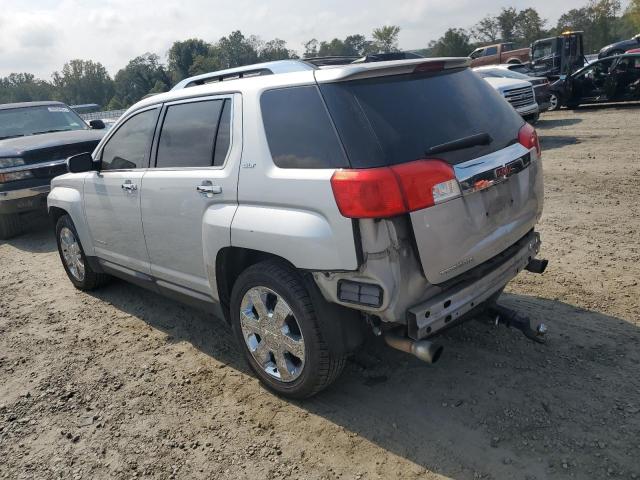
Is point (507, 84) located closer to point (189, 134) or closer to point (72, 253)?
point (72, 253)

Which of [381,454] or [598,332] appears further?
[598,332]

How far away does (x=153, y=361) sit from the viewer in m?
4.12

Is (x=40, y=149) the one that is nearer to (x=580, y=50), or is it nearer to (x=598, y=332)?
(x=598, y=332)

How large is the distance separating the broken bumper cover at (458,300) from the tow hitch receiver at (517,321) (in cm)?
24

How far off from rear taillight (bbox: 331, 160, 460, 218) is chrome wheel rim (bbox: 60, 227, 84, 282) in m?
3.75

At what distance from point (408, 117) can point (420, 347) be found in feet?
4.05

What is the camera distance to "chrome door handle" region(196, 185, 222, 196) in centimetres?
342

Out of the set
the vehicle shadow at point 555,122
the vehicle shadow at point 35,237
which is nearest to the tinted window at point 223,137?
the vehicle shadow at point 35,237

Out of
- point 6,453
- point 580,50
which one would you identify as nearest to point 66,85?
point 580,50

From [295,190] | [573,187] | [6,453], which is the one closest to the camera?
[295,190]

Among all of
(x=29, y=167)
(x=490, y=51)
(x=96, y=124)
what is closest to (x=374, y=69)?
(x=29, y=167)

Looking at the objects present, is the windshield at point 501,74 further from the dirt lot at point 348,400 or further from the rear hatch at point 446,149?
the rear hatch at point 446,149

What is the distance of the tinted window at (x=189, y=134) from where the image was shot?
3617 millimetres

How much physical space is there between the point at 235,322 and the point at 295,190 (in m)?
1.12
